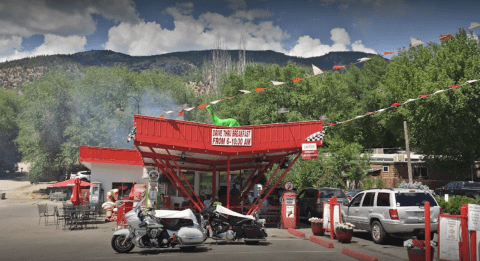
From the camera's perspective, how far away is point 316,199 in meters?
21.1

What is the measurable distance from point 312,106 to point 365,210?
1340 inches

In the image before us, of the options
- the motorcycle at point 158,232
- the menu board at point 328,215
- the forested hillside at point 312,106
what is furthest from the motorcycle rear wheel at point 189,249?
the forested hillside at point 312,106

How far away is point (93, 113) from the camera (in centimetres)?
5175

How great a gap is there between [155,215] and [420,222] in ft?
26.5

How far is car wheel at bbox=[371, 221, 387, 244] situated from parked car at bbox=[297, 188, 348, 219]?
20.7 ft

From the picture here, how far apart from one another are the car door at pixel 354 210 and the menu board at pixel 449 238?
6.32 m

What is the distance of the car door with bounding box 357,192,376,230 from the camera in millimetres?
14617

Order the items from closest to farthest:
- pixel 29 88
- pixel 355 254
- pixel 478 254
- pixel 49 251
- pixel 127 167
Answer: pixel 478 254 < pixel 355 254 < pixel 49 251 < pixel 127 167 < pixel 29 88

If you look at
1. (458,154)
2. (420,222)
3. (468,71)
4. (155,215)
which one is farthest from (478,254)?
(458,154)

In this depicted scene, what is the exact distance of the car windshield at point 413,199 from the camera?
44.5 feet

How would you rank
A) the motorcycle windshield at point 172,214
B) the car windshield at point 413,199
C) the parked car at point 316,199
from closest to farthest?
1. the motorcycle windshield at point 172,214
2. the car windshield at point 413,199
3. the parked car at point 316,199

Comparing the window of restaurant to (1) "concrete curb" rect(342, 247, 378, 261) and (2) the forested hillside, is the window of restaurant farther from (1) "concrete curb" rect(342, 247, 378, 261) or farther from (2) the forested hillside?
(1) "concrete curb" rect(342, 247, 378, 261)

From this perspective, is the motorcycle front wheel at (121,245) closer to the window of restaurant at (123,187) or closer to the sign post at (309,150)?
the sign post at (309,150)

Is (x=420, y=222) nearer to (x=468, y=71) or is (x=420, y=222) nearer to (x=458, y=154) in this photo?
(x=468, y=71)
